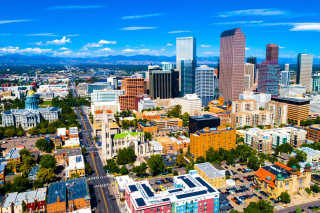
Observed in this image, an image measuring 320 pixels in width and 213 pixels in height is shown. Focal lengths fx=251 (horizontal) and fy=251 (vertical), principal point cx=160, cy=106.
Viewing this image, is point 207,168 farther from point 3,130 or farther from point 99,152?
point 3,130

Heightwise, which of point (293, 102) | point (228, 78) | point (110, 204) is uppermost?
point (228, 78)

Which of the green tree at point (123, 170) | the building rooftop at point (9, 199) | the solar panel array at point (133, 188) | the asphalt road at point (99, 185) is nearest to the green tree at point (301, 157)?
the green tree at point (123, 170)

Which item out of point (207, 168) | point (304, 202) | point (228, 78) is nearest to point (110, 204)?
point (207, 168)

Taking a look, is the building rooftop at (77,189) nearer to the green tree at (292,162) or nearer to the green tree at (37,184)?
the green tree at (37,184)

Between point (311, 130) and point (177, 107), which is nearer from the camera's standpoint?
point (311, 130)

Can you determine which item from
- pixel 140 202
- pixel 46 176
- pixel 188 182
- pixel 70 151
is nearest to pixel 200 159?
pixel 188 182

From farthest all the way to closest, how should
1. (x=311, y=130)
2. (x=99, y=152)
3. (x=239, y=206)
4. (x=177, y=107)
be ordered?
(x=177, y=107)
(x=311, y=130)
(x=99, y=152)
(x=239, y=206)

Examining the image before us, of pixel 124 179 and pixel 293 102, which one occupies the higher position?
pixel 293 102

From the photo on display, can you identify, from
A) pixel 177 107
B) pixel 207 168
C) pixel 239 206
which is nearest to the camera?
pixel 239 206
